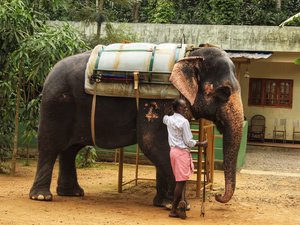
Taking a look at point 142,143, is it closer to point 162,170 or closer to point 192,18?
point 162,170

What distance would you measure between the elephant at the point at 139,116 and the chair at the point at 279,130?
39.0 ft

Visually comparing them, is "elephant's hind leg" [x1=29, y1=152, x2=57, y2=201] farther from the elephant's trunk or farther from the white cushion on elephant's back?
the elephant's trunk

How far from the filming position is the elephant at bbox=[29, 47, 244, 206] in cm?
Result: 777

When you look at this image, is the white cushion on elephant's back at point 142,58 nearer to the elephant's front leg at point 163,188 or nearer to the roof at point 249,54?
the elephant's front leg at point 163,188

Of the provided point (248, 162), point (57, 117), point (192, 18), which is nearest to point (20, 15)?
point (57, 117)

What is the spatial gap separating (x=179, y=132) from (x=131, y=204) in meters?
1.69

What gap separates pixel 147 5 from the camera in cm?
2791

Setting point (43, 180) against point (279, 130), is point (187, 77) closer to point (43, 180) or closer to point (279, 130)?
point (43, 180)

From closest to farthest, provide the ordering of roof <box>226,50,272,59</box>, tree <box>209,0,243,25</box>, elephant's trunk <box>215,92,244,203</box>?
elephant's trunk <box>215,92,244,203</box> → roof <box>226,50,272,59</box> → tree <box>209,0,243,25</box>

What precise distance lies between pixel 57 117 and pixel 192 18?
18.2m

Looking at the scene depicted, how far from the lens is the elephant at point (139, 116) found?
25.5ft

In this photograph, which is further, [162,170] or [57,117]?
[57,117]

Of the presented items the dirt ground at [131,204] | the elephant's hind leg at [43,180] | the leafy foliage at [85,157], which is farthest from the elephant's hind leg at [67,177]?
the leafy foliage at [85,157]

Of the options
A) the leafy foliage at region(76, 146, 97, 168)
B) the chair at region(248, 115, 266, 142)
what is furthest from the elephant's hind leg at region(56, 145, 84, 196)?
the chair at region(248, 115, 266, 142)
